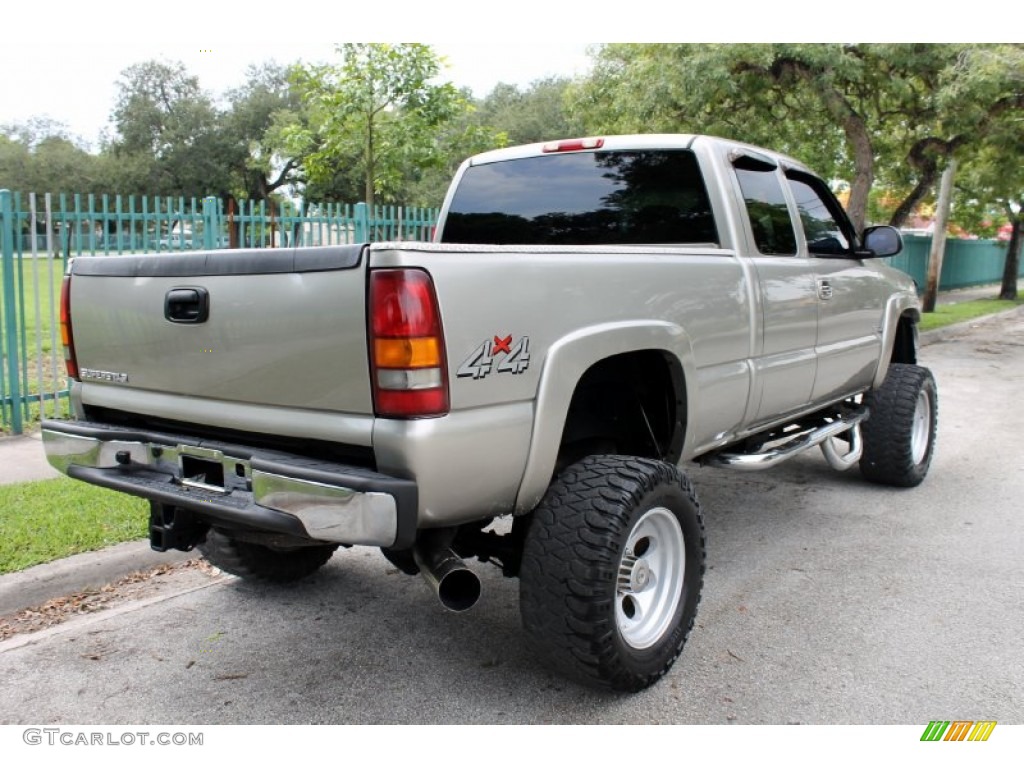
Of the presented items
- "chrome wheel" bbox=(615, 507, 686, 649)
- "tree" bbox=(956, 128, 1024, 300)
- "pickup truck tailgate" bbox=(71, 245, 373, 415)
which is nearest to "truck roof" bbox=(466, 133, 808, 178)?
"chrome wheel" bbox=(615, 507, 686, 649)

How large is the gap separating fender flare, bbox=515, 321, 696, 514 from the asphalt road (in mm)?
849

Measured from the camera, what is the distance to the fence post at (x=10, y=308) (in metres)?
6.79

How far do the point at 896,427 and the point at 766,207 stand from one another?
212 centimetres

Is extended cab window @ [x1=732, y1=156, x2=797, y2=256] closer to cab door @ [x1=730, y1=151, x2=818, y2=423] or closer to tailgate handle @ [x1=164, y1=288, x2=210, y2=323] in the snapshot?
cab door @ [x1=730, y1=151, x2=818, y2=423]

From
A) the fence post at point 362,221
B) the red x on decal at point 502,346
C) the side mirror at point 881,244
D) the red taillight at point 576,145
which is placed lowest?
the red x on decal at point 502,346

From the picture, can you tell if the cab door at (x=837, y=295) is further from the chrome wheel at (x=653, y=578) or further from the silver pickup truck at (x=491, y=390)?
the chrome wheel at (x=653, y=578)

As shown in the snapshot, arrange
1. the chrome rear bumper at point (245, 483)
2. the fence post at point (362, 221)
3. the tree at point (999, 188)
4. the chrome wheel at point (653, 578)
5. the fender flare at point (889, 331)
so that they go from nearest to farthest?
1. the chrome rear bumper at point (245, 483)
2. the chrome wheel at point (653, 578)
3. the fender flare at point (889, 331)
4. the fence post at point (362, 221)
5. the tree at point (999, 188)

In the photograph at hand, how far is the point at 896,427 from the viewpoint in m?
5.62

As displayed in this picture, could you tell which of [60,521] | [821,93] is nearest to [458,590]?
[60,521]

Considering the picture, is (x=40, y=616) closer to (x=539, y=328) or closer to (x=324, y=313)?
(x=324, y=313)

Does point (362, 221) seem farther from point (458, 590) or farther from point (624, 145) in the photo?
point (458, 590)

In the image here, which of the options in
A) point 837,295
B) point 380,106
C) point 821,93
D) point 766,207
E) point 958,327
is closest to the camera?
point 766,207

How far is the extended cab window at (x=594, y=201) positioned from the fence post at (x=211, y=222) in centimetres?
439

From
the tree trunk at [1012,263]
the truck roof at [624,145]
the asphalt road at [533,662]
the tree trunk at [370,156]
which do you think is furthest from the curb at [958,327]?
the truck roof at [624,145]
